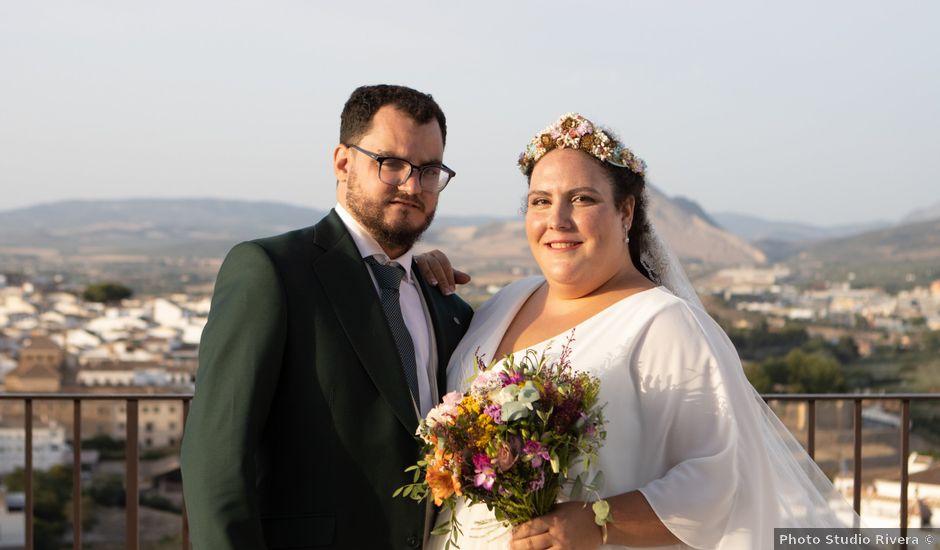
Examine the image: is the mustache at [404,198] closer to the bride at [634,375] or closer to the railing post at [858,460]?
the bride at [634,375]

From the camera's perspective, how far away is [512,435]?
2072 millimetres

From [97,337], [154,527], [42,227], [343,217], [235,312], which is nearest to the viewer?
[235,312]

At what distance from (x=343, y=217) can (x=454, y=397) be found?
2.45 feet

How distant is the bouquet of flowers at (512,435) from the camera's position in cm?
205

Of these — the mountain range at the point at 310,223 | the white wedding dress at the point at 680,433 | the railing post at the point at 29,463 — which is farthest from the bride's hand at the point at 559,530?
the mountain range at the point at 310,223

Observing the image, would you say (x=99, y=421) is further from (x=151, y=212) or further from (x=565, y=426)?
(x=565, y=426)

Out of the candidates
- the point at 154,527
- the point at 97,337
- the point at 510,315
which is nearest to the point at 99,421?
the point at 97,337

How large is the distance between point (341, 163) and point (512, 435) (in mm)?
1021

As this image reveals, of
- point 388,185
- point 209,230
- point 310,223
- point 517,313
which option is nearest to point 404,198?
point 388,185

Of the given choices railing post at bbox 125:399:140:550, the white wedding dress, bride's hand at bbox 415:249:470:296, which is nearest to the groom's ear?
bride's hand at bbox 415:249:470:296

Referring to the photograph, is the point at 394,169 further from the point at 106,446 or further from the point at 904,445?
the point at 106,446

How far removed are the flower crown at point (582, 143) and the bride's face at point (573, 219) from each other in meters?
0.02

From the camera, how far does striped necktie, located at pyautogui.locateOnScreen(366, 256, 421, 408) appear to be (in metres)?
2.52

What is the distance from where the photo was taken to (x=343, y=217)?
2639mm
